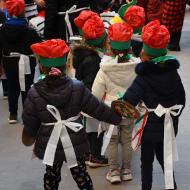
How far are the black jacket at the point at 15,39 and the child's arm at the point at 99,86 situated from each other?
148 centimetres

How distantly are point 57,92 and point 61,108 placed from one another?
0.39ft

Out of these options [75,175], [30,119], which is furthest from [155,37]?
[75,175]

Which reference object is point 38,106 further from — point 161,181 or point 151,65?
point 161,181

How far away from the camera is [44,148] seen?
3475mm

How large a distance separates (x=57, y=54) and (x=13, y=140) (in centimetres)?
201

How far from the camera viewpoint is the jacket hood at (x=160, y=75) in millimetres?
3416

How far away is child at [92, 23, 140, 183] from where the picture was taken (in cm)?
385

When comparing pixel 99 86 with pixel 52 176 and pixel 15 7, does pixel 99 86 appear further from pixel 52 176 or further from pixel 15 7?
pixel 15 7

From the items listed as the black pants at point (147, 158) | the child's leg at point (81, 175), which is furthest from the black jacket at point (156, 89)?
the child's leg at point (81, 175)

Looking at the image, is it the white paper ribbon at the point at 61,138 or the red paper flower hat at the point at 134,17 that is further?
the red paper flower hat at the point at 134,17

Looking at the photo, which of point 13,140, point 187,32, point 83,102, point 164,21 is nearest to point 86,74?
point 83,102

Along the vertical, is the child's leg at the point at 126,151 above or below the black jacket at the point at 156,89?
below

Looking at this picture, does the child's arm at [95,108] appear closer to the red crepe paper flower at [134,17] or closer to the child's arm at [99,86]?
the child's arm at [99,86]

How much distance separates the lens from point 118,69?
153 inches
